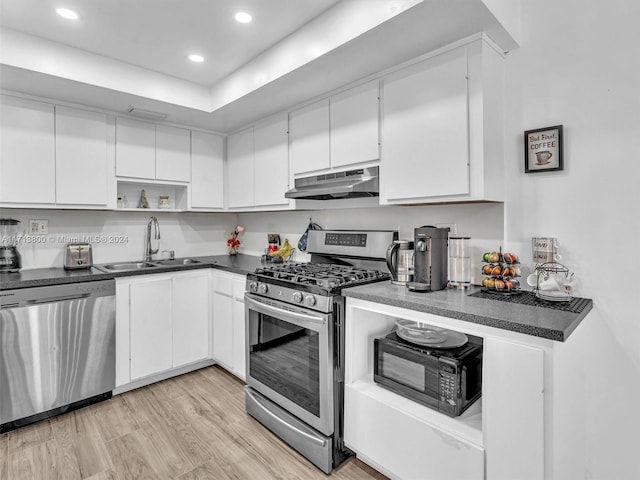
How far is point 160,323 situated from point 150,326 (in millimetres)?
75

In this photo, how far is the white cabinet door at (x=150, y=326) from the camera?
266cm

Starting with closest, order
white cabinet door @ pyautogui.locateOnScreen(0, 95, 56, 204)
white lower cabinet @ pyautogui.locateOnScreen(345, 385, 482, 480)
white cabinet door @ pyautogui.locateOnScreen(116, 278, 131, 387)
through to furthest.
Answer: white lower cabinet @ pyautogui.locateOnScreen(345, 385, 482, 480) → white cabinet door @ pyautogui.locateOnScreen(0, 95, 56, 204) → white cabinet door @ pyautogui.locateOnScreen(116, 278, 131, 387)

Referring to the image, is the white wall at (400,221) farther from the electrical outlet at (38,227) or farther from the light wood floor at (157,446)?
the electrical outlet at (38,227)

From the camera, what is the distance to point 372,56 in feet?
6.28

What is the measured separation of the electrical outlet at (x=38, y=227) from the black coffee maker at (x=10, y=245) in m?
0.07

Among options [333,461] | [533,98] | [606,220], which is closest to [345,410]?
[333,461]

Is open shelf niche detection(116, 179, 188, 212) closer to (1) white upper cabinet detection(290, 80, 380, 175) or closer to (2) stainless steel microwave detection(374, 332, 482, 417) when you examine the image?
(1) white upper cabinet detection(290, 80, 380, 175)

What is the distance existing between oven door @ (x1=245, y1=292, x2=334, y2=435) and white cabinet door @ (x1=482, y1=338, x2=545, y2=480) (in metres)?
0.78

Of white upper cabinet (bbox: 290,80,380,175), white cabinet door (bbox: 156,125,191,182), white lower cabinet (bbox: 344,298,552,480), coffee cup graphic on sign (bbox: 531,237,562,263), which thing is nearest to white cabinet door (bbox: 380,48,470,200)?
white upper cabinet (bbox: 290,80,380,175)

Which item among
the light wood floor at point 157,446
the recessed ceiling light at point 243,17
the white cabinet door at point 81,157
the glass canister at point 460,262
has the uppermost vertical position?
the recessed ceiling light at point 243,17

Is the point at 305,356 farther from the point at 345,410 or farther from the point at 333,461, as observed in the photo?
the point at 333,461

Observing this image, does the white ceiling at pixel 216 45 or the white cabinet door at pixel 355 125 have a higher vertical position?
the white ceiling at pixel 216 45

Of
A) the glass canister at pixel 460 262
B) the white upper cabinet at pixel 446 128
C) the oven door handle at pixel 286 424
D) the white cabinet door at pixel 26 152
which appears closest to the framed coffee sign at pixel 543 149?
the white upper cabinet at pixel 446 128

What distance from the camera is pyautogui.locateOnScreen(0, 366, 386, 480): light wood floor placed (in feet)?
6.08
